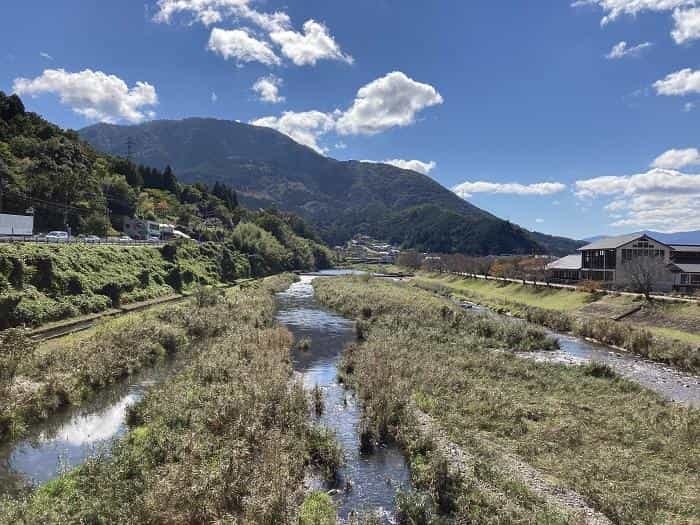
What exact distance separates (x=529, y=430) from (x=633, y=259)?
196 ft

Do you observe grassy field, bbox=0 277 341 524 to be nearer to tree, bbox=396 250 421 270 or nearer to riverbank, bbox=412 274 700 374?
riverbank, bbox=412 274 700 374

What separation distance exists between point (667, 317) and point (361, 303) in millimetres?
35235

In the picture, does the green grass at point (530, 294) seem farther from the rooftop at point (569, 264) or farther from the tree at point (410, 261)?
the tree at point (410, 261)

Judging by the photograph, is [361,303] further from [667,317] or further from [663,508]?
[663,508]

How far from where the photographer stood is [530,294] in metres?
73.5

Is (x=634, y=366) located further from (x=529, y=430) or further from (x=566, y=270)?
(x=566, y=270)

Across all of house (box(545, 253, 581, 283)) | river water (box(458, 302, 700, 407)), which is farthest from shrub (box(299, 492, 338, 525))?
house (box(545, 253, 581, 283))

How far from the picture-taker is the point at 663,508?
13.2 meters

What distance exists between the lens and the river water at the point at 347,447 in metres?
14.5

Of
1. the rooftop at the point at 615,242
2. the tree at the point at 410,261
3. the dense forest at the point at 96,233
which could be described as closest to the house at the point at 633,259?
the rooftop at the point at 615,242

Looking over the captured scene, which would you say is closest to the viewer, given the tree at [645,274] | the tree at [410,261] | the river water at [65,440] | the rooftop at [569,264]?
the river water at [65,440]

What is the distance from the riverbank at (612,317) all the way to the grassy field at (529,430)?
11.4m

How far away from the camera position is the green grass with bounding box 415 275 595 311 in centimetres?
6192

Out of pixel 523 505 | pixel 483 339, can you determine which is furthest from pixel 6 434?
pixel 483 339
